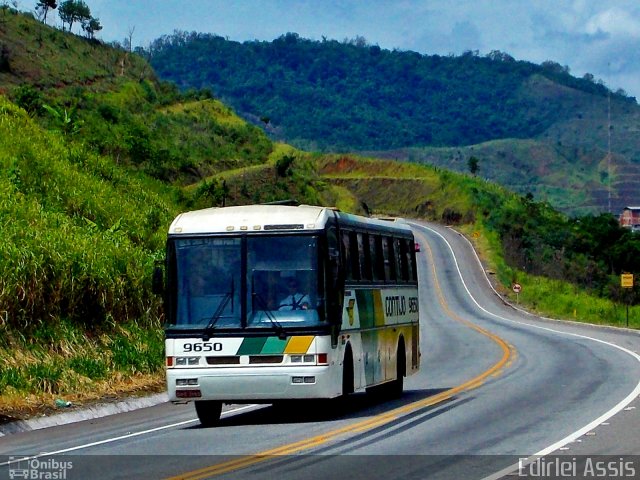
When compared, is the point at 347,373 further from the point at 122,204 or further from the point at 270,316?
the point at 122,204

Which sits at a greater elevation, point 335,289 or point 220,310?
point 335,289

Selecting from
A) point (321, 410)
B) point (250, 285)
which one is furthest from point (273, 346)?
point (321, 410)

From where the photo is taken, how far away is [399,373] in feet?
73.5

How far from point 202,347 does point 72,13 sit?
120491 millimetres

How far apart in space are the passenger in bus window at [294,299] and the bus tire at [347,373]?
1450 millimetres

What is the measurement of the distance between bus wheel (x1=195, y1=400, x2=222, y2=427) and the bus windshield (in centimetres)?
133

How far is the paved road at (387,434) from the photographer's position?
12.6m

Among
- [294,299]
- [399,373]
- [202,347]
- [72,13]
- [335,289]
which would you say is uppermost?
[72,13]

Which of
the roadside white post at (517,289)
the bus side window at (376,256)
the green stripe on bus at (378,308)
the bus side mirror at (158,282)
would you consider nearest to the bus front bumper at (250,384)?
the bus side mirror at (158,282)

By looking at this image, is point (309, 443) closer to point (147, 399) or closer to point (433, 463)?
point (433, 463)

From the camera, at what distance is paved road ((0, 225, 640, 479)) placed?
12.6m

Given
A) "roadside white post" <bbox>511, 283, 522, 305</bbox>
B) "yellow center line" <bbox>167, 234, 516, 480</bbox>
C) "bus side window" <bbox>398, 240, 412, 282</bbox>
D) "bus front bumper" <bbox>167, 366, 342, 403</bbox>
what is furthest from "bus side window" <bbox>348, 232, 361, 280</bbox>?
"roadside white post" <bbox>511, 283, 522, 305</bbox>

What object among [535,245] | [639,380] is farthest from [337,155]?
[639,380]

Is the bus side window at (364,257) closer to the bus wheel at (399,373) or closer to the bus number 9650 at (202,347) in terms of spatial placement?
the bus wheel at (399,373)
